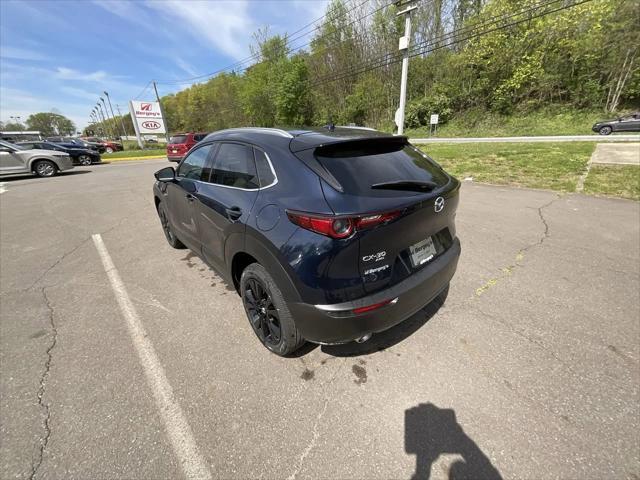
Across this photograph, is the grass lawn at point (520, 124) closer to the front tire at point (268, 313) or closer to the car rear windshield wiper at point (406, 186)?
the car rear windshield wiper at point (406, 186)

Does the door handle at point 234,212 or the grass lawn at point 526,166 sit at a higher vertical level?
the door handle at point 234,212

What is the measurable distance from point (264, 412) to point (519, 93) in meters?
32.6

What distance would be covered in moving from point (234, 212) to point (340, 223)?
101 cm

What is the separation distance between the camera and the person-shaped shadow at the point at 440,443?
1534 millimetres

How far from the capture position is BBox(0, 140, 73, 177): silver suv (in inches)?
444

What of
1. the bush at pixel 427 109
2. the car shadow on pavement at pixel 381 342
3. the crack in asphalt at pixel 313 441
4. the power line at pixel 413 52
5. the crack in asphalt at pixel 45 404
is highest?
the power line at pixel 413 52

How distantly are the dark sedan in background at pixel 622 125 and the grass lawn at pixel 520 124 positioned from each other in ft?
2.80

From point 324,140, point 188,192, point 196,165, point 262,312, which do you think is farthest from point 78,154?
point 324,140

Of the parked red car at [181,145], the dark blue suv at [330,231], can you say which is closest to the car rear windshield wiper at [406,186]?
the dark blue suv at [330,231]

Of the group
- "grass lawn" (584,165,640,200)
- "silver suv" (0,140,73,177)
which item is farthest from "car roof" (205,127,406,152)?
"silver suv" (0,140,73,177)

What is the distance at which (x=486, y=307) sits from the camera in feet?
9.22

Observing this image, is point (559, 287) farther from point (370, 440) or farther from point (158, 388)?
point (158, 388)

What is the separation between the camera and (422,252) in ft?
6.87

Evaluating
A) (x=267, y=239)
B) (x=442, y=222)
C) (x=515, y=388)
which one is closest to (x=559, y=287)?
(x=515, y=388)
